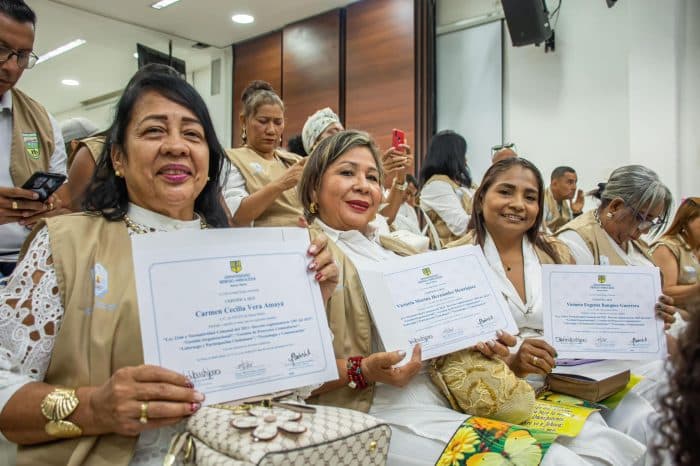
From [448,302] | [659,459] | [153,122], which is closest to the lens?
[659,459]

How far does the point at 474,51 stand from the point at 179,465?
19.7ft

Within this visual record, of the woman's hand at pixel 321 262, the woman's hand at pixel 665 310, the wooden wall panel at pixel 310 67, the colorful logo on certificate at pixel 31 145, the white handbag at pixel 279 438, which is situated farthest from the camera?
the wooden wall panel at pixel 310 67

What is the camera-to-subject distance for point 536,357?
176cm

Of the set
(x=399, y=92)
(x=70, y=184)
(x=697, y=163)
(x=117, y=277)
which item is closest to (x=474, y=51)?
(x=399, y=92)

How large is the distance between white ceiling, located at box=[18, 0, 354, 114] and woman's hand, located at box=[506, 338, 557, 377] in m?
5.80

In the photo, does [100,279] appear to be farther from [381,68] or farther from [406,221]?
[381,68]

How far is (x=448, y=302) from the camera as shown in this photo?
62.4 inches

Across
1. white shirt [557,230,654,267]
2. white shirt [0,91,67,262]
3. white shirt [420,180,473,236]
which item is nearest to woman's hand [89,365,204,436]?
white shirt [0,91,67,262]

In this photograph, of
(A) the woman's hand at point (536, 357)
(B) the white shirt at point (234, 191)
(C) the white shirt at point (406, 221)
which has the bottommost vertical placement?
(A) the woman's hand at point (536, 357)

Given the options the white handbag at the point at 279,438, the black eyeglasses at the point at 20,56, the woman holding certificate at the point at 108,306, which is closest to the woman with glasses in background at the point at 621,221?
the woman holding certificate at the point at 108,306

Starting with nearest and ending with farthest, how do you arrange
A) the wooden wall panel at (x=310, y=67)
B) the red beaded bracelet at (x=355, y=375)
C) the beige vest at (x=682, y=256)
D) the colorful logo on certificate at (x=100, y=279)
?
the colorful logo on certificate at (x=100, y=279) → the red beaded bracelet at (x=355, y=375) → the beige vest at (x=682, y=256) → the wooden wall panel at (x=310, y=67)

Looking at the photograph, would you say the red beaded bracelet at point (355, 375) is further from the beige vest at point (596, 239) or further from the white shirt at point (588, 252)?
the beige vest at point (596, 239)

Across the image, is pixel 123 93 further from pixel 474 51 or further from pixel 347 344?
pixel 474 51

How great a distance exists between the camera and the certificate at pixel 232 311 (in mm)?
1105
